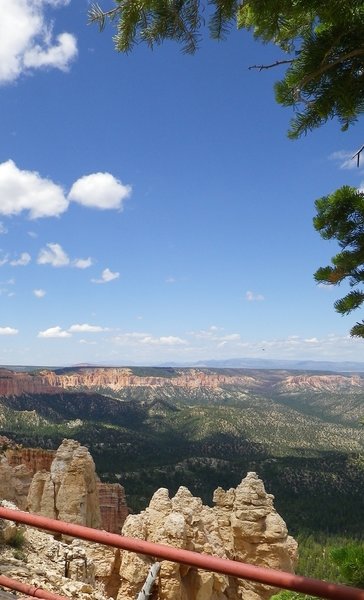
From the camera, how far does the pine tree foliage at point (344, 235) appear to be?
6.27 meters

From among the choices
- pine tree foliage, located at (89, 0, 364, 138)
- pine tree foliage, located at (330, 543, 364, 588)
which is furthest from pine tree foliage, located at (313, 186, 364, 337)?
pine tree foliage, located at (330, 543, 364, 588)

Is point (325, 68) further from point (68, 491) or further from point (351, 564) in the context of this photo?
point (68, 491)

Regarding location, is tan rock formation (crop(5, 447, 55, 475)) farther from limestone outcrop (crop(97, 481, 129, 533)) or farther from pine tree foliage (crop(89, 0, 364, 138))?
pine tree foliage (crop(89, 0, 364, 138))

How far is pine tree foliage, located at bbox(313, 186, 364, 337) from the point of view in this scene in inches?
247

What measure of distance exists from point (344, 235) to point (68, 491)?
23.0m

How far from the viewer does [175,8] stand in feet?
16.6

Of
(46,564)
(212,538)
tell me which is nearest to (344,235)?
(46,564)

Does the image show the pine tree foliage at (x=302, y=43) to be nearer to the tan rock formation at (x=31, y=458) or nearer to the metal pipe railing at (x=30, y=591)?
the metal pipe railing at (x=30, y=591)

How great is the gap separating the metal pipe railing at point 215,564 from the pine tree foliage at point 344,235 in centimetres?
488

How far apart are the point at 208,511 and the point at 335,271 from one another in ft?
52.8

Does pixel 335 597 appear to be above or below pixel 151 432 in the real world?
above

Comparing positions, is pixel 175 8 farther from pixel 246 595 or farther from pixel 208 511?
pixel 208 511

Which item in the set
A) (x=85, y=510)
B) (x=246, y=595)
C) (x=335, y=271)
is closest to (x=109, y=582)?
(x=246, y=595)

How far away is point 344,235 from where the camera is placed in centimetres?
654
